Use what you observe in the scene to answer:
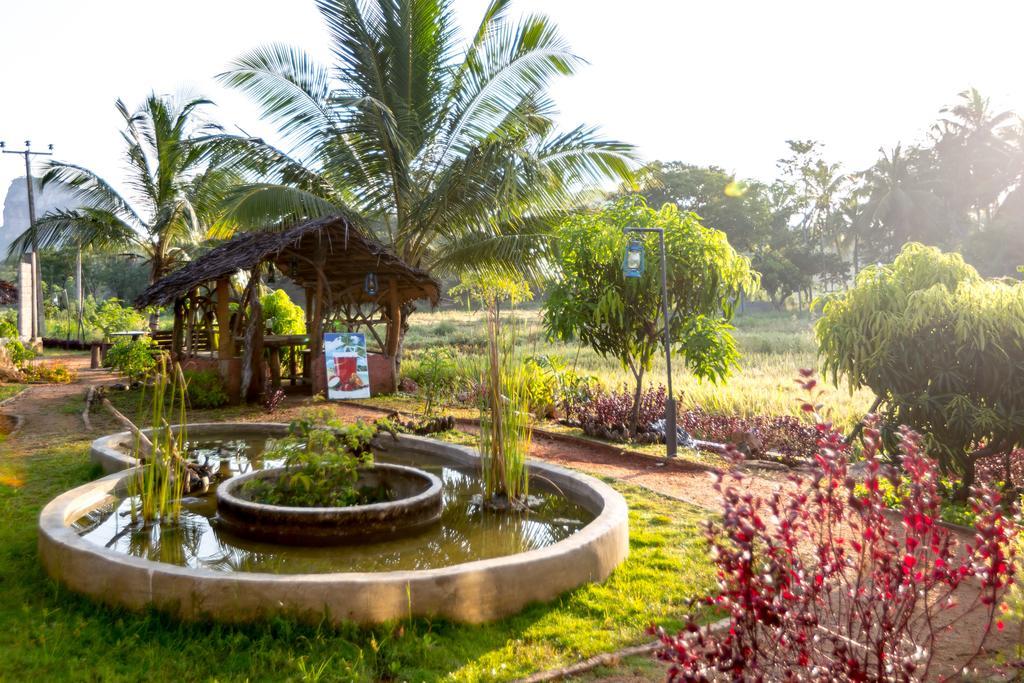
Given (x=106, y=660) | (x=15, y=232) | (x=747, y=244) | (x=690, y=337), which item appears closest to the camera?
(x=106, y=660)

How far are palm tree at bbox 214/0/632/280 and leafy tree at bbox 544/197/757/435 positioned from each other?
3.06 meters

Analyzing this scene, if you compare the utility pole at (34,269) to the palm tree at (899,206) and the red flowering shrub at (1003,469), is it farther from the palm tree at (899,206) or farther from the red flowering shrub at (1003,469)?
the palm tree at (899,206)

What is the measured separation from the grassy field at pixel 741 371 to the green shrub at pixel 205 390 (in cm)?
367

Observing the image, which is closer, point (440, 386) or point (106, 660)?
point (106, 660)

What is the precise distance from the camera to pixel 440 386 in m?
12.8

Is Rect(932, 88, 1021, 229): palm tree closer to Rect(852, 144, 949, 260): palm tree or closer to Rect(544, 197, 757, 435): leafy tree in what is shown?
Rect(852, 144, 949, 260): palm tree

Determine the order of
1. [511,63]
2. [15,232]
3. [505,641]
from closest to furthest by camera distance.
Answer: [505,641], [511,63], [15,232]

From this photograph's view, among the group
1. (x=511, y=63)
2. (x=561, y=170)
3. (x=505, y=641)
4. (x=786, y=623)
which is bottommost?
(x=505, y=641)

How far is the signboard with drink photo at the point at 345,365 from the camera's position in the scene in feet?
37.2

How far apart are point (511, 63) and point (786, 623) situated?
38.1ft

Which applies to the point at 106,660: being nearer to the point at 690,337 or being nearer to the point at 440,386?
the point at 690,337

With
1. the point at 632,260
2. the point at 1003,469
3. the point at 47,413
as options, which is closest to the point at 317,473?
the point at 632,260

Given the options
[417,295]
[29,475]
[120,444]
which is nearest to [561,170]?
[417,295]

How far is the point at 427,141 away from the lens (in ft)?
42.7
